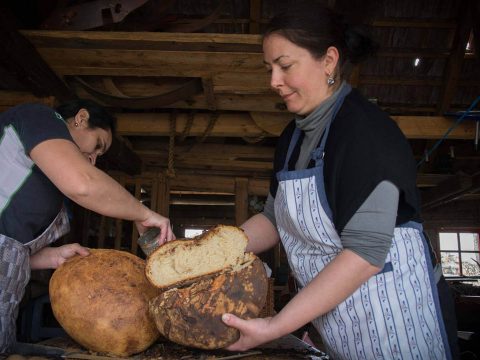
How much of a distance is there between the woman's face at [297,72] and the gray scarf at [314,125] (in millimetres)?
35

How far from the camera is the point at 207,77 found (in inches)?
148

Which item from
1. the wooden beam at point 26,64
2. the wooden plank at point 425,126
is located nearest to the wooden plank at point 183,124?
the wooden beam at point 26,64

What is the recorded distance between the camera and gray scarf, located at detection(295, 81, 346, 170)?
1.62 metres

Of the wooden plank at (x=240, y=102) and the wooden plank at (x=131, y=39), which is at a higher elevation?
the wooden plank at (x=240, y=102)

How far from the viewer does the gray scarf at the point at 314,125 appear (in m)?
1.62

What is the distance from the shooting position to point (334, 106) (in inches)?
63.0

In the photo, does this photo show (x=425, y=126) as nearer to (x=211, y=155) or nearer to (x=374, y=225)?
(x=211, y=155)

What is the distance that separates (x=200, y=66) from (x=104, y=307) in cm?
248

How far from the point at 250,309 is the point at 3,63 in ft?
8.57

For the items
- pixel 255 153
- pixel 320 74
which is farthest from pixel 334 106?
pixel 255 153

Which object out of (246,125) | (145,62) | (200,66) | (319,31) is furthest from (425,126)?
(319,31)

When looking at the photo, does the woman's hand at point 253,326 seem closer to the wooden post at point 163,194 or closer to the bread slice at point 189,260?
the bread slice at point 189,260

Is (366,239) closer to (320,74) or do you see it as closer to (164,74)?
(320,74)

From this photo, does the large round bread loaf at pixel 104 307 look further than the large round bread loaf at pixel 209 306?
Yes
